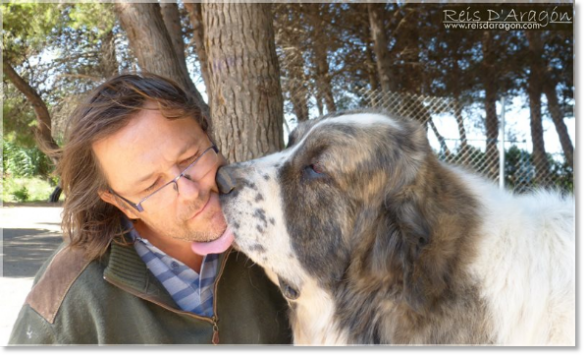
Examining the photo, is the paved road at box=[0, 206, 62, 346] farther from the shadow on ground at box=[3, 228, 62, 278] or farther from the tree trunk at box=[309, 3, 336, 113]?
the tree trunk at box=[309, 3, 336, 113]

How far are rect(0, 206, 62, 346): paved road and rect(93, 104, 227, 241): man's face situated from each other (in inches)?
53.2

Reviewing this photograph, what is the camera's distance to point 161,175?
220 cm

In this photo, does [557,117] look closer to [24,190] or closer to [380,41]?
[380,41]

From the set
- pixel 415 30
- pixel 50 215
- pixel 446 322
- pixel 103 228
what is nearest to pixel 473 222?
pixel 446 322

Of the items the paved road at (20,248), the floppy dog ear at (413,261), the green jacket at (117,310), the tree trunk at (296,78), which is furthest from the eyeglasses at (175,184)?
the tree trunk at (296,78)

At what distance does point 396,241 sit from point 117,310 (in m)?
1.12

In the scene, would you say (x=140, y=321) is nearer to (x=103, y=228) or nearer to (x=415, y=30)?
(x=103, y=228)

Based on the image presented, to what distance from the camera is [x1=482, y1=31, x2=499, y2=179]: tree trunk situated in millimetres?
8266

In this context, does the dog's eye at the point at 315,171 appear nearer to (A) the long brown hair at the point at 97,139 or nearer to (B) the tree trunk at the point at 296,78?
(A) the long brown hair at the point at 97,139

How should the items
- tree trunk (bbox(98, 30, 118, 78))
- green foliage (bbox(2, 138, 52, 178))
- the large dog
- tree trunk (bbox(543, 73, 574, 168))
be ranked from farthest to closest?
tree trunk (bbox(543, 73, 574, 168)) → tree trunk (bbox(98, 30, 118, 78)) → green foliage (bbox(2, 138, 52, 178)) → the large dog

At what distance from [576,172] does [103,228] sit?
83.3 inches

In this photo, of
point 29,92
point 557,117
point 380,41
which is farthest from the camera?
point 380,41

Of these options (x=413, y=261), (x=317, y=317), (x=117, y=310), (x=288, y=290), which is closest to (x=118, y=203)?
(x=117, y=310)

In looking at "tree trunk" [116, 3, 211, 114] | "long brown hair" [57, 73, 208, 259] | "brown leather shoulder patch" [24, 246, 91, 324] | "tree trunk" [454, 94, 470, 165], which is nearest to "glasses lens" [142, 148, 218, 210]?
"long brown hair" [57, 73, 208, 259]
